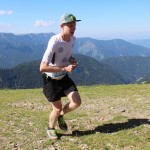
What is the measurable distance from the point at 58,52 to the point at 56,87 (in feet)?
3.56

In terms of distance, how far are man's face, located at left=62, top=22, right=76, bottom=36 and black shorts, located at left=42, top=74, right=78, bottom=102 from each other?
1.41 meters

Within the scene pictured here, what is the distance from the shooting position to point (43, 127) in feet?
36.1

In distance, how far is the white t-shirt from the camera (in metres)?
8.82

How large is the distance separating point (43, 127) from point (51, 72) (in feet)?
8.51

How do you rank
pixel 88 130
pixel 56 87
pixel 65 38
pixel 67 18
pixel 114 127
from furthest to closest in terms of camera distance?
pixel 114 127 < pixel 88 130 < pixel 56 87 < pixel 65 38 < pixel 67 18

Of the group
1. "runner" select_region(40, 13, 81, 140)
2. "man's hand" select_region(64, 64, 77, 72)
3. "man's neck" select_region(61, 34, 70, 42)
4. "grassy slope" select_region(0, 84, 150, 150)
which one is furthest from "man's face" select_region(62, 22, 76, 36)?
"grassy slope" select_region(0, 84, 150, 150)

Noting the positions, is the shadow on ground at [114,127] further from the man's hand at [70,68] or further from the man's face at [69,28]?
the man's face at [69,28]

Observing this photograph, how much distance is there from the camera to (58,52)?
9047 millimetres

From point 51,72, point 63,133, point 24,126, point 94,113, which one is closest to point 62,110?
point 63,133

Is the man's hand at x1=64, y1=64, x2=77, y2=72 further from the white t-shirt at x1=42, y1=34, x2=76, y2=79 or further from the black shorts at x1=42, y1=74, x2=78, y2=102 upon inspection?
the black shorts at x1=42, y1=74, x2=78, y2=102

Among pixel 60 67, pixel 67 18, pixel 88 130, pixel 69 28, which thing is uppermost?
pixel 67 18

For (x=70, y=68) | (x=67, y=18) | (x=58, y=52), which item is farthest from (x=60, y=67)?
(x=67, y=18)

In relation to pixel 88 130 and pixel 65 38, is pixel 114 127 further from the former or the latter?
pixel 65 38

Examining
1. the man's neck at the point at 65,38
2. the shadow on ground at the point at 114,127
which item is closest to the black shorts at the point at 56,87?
the man's neck at the point at 65,38
